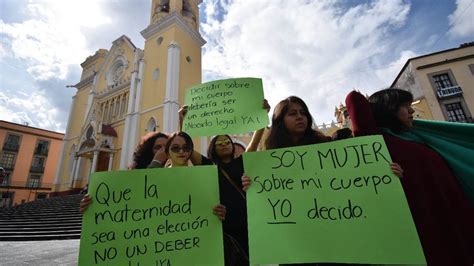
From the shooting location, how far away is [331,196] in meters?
1.22

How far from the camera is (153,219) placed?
137cm

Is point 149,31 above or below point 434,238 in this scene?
above

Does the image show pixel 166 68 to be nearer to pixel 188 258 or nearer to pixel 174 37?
pixel 174 37

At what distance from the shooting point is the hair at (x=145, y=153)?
2305 mm

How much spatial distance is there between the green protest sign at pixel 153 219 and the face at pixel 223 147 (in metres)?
0.62

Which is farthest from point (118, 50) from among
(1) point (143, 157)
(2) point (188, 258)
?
(2) point (188, 258)

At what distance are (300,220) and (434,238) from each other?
0.67 metres

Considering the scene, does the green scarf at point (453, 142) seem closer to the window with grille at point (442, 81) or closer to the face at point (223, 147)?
the face at point (223, 147)

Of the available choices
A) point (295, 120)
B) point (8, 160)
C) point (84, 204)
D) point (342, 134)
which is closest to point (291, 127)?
point (295, 120)

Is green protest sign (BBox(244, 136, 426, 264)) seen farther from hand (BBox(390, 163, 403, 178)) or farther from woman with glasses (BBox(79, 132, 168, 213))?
woman with glasses (BBox(79, 132, 168, 213))

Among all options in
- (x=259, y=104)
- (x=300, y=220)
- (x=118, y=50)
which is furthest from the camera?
(x=118, y=50)

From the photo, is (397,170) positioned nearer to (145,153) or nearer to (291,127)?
(291,127)

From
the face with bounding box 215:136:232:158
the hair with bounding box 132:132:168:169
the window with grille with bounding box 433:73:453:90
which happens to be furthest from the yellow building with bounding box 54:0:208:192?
the window with grille with bounding box 433:73:453:90

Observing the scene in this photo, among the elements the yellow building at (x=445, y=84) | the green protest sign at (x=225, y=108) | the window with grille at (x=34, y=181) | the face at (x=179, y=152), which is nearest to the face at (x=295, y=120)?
the green protest sign at (x=225, y=108)
